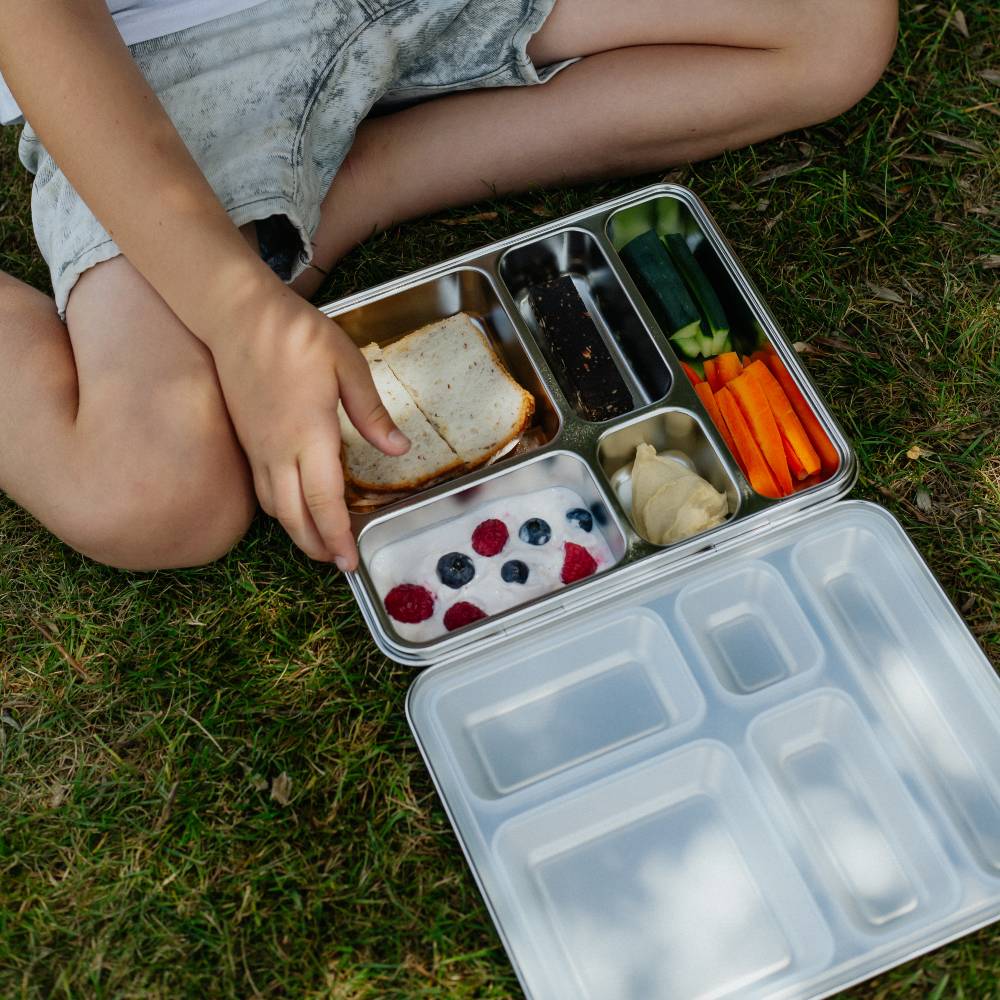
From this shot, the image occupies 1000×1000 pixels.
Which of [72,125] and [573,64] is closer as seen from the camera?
[72,125]

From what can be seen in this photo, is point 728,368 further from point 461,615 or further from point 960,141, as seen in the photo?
point 960,141

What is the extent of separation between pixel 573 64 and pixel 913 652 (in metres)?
1.07

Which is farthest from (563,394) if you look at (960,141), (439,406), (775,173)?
(960,141)

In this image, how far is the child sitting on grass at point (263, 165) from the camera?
124cm

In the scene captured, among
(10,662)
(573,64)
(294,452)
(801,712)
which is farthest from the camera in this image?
(573,64)

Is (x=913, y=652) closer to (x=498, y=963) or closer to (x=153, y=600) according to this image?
(x=498, y=963)

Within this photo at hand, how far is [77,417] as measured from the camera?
132cm

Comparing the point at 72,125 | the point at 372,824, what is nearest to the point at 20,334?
the point at 72,125

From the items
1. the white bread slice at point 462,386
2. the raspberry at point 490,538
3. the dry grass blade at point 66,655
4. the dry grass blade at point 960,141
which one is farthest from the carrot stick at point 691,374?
the dry grass blade at point 66,655

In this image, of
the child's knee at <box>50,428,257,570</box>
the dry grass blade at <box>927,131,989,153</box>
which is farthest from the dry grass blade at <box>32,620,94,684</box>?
the dry grass blade at <box>927,131,989,153</box>

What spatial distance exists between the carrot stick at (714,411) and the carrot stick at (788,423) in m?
0.07

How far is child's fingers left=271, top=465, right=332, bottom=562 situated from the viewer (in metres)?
1.23

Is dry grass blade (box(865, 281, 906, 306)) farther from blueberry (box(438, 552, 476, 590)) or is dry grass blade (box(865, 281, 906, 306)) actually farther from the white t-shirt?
the white t-shirt

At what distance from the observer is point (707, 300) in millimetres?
1538
